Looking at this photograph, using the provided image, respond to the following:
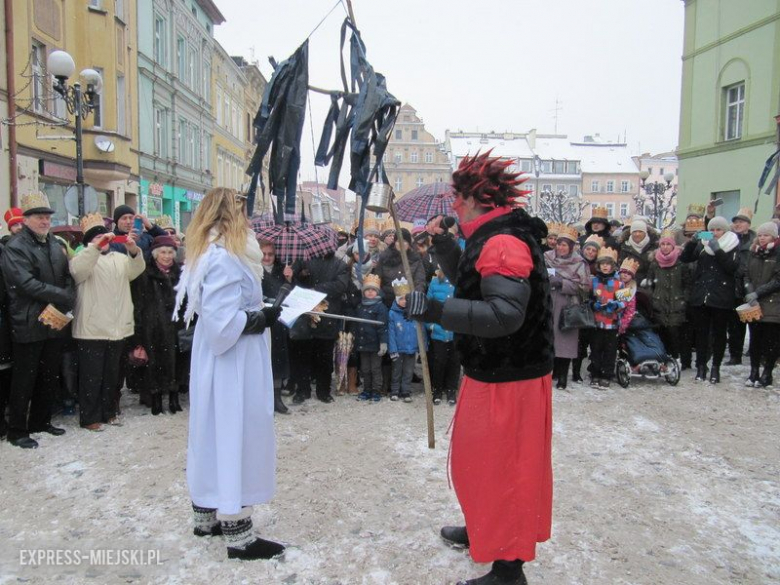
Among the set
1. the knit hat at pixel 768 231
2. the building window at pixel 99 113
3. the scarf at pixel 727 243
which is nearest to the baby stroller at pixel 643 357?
the scarf at pixel 727 243

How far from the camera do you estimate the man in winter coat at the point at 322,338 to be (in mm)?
6652

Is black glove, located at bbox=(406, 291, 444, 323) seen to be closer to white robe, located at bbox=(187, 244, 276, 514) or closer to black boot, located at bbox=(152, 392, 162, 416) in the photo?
white robe, located at bbox=(187, 244, 276, 514)

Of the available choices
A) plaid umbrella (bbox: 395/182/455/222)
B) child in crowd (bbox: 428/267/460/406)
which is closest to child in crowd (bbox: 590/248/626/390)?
child in crowd (bbox: 428/267/460/406)

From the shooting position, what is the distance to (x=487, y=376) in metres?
2.81

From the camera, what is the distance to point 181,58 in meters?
28.0

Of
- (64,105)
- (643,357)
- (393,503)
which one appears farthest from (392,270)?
(64,105)

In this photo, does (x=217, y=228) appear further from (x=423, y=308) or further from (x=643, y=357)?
(x=643, y=357)

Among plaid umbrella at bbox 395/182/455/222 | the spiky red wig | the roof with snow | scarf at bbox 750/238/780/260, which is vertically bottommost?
scarf at bbox 750/238/780/260

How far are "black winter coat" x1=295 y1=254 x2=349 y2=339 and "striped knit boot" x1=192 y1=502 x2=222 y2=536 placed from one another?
322 centimetres

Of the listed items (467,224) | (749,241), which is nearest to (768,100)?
(749,241)

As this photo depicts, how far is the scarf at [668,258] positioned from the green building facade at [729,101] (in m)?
11.7

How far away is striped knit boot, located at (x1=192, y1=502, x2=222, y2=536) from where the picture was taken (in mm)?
3393

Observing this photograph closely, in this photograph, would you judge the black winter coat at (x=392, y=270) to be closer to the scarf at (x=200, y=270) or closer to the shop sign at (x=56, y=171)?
the scarf at (x=200, y=270)

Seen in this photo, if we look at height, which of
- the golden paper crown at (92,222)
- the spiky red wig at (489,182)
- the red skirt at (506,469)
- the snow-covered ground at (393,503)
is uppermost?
the spiky red wig at (489,182)
